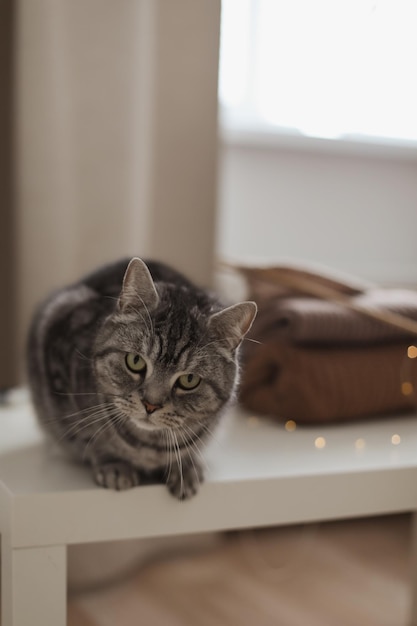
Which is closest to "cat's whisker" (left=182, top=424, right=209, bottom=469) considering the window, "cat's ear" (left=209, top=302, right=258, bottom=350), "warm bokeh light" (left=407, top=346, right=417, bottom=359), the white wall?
"cat's ear" (left=209, top=302, right=258, bottom=350)

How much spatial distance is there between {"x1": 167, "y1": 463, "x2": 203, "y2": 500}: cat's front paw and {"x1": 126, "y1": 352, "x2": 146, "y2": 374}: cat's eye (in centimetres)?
14

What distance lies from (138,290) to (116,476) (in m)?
0.23

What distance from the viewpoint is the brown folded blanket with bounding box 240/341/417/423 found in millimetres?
1173

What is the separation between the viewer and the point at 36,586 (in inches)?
32.5

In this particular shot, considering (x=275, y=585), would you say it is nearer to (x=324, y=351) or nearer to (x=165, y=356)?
(x=324, y=351)

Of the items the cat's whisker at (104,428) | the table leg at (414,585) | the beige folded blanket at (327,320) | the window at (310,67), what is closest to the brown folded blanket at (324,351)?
the beige folded blanket at (327,320)

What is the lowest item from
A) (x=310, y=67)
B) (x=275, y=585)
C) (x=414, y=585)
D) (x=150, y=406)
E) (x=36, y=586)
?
(x=275, y=585)

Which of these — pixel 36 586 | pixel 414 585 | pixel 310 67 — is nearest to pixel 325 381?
pixel 414 585

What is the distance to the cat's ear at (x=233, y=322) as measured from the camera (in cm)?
82

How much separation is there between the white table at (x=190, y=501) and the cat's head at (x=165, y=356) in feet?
0.35

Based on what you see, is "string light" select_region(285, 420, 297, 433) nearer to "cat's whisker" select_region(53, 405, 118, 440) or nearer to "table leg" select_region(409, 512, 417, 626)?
"table leg" select_region(409, 512, 417, 626)

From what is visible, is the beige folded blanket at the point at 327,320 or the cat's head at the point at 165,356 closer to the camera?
the cat's head at the point at 165,356

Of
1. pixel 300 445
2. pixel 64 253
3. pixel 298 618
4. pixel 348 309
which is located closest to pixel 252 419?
pixel 300 445

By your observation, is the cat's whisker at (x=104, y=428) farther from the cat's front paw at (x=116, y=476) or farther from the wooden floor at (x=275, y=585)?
the wooden floor at (x=275, y=585)
